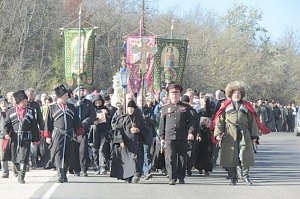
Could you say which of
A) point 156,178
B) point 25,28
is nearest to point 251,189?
point 156,178

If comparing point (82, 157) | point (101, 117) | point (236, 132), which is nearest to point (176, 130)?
point (236, 132)

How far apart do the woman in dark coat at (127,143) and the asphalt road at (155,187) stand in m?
0.24

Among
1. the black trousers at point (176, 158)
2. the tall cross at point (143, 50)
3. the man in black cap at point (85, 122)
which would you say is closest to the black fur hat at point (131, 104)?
the black trousers at point (176, 158)

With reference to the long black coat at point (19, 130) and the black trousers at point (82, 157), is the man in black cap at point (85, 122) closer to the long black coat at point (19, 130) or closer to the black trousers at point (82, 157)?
the black trousers at point (82, 157)

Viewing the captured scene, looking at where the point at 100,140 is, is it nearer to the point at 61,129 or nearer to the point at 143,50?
the point at 61,129

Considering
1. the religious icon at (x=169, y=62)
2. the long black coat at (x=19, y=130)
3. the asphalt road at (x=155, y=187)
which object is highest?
the religious icon at (x=169, y=62)

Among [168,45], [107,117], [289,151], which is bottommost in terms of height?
[289,151]

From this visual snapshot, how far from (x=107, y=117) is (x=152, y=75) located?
6307 millimetres

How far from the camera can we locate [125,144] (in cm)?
1523

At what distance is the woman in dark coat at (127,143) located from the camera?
14969 millimetres

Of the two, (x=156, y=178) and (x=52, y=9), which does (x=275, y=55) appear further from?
(x=156, y=178)

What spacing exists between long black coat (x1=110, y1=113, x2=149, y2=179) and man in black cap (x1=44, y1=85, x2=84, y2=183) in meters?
0.80

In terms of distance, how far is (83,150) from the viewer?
16266 millimetres

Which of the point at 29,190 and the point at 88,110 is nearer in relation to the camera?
the point at 29,190
